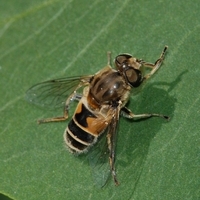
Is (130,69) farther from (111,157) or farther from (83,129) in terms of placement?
(111,157)

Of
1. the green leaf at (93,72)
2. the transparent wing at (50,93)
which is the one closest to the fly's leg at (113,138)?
the green leaf at (93,72)

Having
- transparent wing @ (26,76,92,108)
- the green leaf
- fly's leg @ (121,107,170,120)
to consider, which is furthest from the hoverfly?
transparent wing @ (26,76,92,108)

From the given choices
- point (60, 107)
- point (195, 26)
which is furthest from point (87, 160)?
point (195, 26)

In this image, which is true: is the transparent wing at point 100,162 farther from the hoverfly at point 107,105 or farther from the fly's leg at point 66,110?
the fly's leg at point 66,110

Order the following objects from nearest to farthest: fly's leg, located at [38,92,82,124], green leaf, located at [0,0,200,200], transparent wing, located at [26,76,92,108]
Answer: green leaf, located at [0,0,200,200]
fly's leg, located at [38,92,82,124]
transparent wing, located at [26,76,92,108]

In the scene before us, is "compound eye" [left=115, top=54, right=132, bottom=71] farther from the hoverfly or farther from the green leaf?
the green leaf

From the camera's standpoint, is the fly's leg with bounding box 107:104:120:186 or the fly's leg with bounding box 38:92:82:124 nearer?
the fly's leg with bounding box 107:104:120:186
